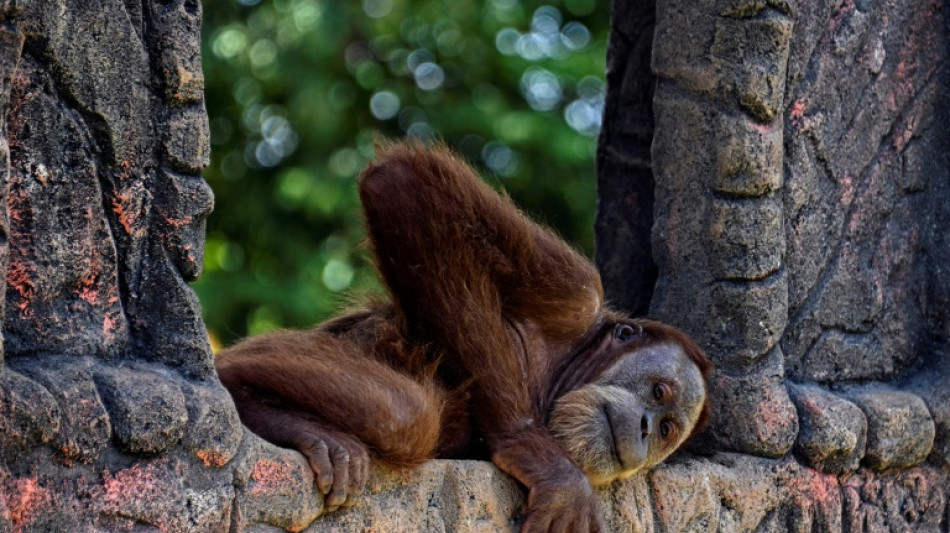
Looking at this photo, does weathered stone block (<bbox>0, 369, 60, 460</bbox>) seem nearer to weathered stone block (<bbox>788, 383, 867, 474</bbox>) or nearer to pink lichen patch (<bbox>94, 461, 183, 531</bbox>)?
pink lichen patch (<bbox>94, 461, 183, 531</bbox>)

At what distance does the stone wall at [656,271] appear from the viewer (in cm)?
191

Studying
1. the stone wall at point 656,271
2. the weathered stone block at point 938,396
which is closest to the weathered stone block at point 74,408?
the stone wall at point 656,271

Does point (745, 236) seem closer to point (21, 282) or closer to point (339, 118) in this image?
point (21, 282)

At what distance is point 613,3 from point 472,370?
5.04 ft

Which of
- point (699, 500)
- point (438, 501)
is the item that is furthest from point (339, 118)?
point (438, 501)

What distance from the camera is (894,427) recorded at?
336 centimetres

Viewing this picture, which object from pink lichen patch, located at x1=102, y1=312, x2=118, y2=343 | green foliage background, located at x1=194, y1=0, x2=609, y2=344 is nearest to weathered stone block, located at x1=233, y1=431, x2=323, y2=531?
pink lichen patch, located at x1=102, y1=312, x2=118, y2=343

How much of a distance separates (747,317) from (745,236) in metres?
0.20

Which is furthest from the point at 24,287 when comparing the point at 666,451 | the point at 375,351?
the point at 666,451

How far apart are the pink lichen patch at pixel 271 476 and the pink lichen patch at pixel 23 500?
42 centimetres

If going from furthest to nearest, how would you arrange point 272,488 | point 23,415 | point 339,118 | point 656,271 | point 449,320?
point 339,118
point 656,271
point 449,320
point 272,488
point 23,415

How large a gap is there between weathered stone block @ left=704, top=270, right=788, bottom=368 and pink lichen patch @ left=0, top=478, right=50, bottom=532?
6.16ft

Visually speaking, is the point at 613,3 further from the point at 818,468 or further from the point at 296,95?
the point at 296,95

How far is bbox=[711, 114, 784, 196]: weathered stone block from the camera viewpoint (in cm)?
313
